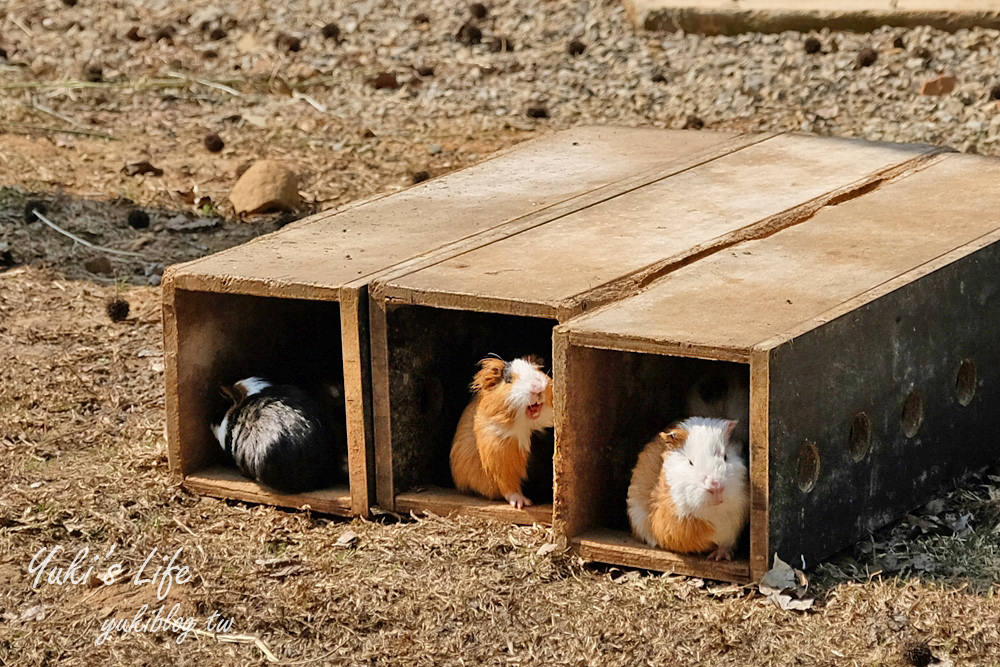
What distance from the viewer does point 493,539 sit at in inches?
219

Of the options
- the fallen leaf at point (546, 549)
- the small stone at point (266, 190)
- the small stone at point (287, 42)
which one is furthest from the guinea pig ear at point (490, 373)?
the small stone at point (287, 42)

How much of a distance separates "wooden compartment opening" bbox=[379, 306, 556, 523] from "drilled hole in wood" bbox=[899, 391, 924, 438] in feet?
3.65

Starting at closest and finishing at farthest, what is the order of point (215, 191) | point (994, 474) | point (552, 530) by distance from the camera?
1. point (552, 530)
2. point (994, 474)
3. point (215, 191)

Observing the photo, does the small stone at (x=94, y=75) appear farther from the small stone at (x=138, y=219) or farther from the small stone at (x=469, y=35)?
the small stone at (x=138, y=219)

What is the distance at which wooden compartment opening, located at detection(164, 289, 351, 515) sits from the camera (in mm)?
6004

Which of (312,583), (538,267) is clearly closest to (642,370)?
(538,267)

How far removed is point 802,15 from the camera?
1131 centimetres

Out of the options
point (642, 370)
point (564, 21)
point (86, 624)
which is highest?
point (564, 21)

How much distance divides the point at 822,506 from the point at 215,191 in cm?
531

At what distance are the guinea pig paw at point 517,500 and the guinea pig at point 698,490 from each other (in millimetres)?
531

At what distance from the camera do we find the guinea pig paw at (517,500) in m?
5.70

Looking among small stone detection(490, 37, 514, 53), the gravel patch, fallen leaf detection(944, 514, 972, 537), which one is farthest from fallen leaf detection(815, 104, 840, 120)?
fallen leaf detection(944, 514, 972, 537)

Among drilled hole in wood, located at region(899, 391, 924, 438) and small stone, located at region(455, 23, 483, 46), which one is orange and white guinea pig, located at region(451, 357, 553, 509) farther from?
small stone, located at region(455, 23, 483, 46)

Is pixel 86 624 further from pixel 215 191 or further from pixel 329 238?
pixel 215 191
